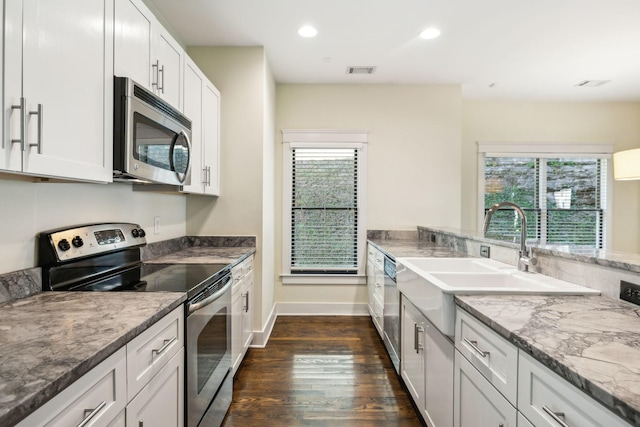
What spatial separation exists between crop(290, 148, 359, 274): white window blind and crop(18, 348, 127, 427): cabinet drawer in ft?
9.84

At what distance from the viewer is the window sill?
3.87m

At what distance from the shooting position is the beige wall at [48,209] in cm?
126

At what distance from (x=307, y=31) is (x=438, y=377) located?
8.80 feet

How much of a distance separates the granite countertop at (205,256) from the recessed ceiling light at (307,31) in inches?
74.2

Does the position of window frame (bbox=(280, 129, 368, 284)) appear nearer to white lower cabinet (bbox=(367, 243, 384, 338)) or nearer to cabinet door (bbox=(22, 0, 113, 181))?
white lower cabinet (bbox=(367, 243, 384, 338))

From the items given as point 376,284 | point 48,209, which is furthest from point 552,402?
point 376,284

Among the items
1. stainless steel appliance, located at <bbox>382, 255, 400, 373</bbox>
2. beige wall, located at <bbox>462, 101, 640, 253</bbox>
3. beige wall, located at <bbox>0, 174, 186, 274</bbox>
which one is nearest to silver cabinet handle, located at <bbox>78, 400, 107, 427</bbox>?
beige wall, located at <bbox>0, 174, 186, 274</bbox>

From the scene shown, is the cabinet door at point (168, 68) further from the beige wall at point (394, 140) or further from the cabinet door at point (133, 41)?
the beige wall at point (394, 140)

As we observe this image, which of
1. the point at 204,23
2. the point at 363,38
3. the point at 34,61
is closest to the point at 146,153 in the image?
the point at 34,61

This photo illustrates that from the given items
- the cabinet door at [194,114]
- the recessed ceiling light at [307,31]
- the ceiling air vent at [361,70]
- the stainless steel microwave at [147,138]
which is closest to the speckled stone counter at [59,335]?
the stainless steel microwave at [147,138]

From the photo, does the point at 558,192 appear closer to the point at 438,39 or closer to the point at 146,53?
the point at 438,39

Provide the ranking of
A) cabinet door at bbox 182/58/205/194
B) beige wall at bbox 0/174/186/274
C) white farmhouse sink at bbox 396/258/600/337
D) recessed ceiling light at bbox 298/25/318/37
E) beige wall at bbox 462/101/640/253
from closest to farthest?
beige wall at bbox 0/174/186/274, white farmhouse sink at bbox 396/258/600/337, cabinet door at bbox 182/58/205/194, recessed ceiling light at bbox 298/25/318/37, beige wall at bbox 462/101/640/253

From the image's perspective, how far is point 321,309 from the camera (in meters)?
3.87

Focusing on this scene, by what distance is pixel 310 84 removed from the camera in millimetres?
3895
